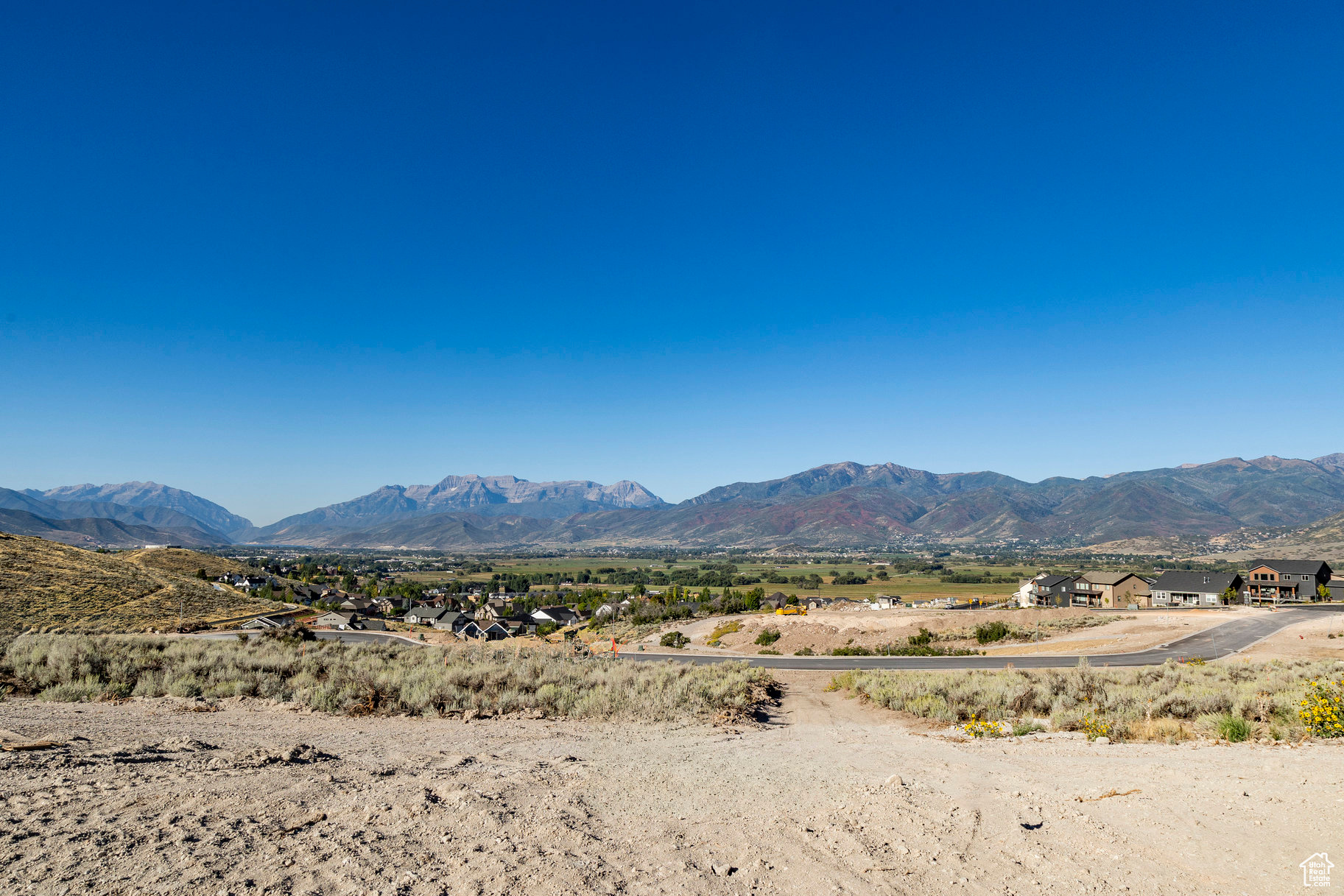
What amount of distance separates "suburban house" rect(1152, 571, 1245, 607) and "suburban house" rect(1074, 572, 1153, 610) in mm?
1198

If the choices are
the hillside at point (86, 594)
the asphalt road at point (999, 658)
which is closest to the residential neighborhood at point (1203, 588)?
the asphalt road at point (999, 658)

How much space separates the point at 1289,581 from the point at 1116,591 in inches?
707

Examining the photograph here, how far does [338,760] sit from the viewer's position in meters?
8.75

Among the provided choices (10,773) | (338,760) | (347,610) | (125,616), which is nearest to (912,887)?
(338,760)

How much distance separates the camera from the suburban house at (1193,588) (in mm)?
65312

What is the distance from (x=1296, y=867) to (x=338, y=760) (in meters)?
10.6

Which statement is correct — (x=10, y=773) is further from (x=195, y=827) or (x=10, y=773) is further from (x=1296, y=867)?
(x=1296, y=867)

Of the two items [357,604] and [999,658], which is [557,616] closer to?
[357,604]

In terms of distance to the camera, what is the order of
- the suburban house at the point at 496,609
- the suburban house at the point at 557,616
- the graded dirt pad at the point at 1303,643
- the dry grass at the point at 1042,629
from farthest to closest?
the suburban house at the point at 557,616 → the suburban house at the point at 496,609 → the dry grass at the point at 1042,629 → the graded dirt pad at the point at 1303,643

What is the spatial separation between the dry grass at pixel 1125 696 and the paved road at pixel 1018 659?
5.93m

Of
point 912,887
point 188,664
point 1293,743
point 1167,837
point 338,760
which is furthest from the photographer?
point 188,664

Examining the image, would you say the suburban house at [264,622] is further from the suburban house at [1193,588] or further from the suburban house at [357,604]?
the suburban house at [1193,588]

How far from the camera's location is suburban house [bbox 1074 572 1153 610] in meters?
68.6

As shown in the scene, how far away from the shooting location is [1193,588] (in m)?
66.1
